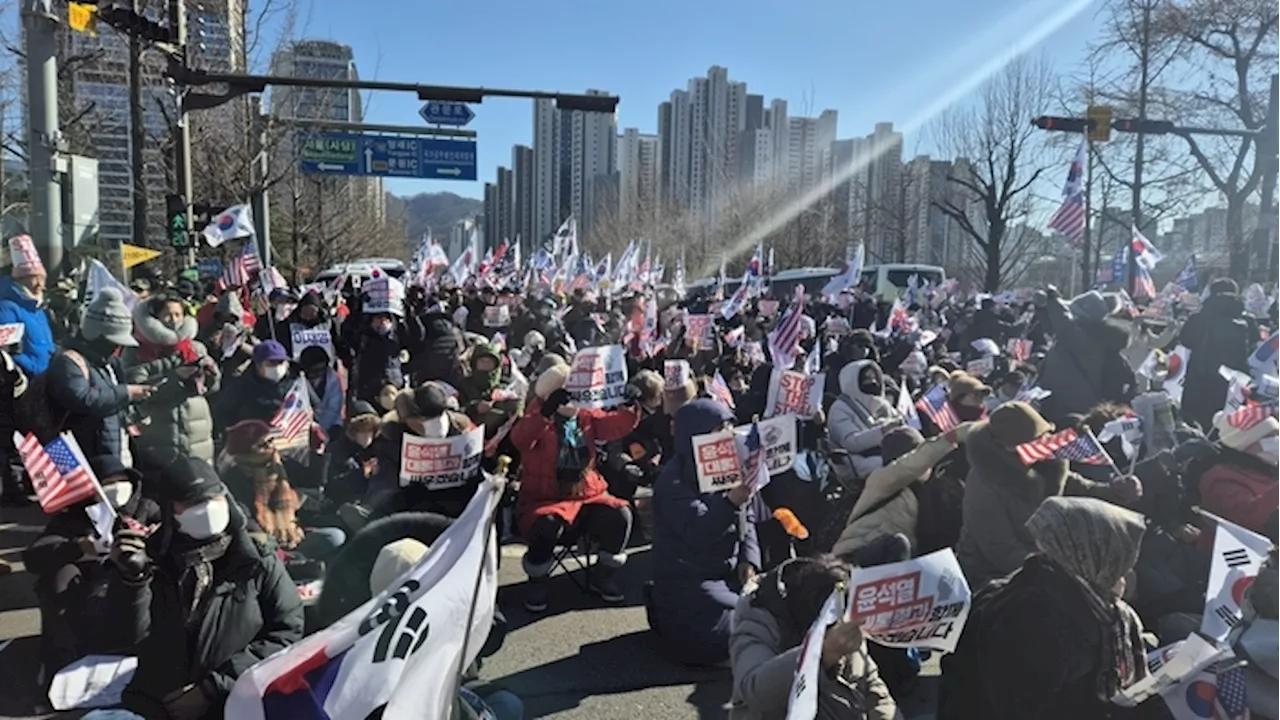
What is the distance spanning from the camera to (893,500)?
182 inches

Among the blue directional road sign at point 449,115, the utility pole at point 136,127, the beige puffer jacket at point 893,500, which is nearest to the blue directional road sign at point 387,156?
the blue directional road sign at point 449,115

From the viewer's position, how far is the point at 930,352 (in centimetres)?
1251

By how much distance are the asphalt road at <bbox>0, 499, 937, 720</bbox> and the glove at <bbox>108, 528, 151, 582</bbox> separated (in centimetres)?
156

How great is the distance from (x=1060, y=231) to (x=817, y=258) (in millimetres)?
29280

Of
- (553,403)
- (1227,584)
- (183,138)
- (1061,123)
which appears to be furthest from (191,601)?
(1061,123)

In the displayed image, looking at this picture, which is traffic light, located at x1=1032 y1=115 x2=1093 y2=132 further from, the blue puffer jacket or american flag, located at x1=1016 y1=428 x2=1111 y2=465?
the blue puffer jacket

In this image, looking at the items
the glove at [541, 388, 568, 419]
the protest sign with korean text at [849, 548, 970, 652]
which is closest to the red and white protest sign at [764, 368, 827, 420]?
the glove at [541, 388, 568, 419]

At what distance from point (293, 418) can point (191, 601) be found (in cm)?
287

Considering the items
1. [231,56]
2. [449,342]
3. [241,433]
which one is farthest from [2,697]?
[231,56]

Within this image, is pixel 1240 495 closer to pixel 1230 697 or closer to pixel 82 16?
pixel 1230 697

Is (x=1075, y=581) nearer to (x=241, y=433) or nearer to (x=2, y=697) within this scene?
(x=241, y=433)

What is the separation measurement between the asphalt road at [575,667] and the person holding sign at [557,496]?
0.69 ft

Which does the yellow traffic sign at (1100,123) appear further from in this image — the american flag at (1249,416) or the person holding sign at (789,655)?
the person holding sign at (789,655)

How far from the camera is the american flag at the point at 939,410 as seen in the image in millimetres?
6168
